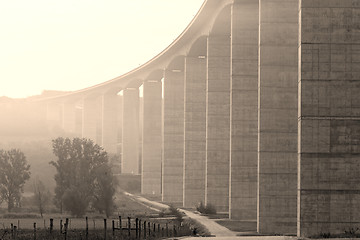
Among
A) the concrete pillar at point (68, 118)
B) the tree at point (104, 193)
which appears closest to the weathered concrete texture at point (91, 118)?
the concrete pillar at point (68, 118)

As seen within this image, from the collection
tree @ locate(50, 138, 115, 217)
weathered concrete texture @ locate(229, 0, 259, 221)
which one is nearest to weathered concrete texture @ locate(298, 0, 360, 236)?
weathered concrete texture @ locate(229, 0, 259, 221)

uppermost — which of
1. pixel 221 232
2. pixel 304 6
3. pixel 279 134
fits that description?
pixel 304 6

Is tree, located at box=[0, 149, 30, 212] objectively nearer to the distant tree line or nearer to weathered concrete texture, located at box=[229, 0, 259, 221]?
the distant tree line

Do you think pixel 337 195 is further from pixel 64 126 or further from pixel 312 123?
pixel 64 126

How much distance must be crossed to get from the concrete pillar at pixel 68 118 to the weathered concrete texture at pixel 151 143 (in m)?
56.1

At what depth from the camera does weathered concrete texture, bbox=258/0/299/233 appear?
171ft

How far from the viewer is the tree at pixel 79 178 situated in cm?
6931

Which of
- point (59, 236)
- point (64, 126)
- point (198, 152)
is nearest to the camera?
point (59, 236)

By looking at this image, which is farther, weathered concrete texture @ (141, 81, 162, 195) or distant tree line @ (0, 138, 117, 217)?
weathered concrete texture @ (141, 81, 162, 195)

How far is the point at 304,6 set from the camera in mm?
42250

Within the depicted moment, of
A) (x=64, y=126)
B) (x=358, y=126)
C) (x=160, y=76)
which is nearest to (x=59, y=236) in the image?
(x=358, y=126)

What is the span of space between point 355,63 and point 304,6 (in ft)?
13.4

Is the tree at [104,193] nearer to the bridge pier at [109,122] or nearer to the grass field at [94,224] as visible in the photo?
the grass field at [94,224]

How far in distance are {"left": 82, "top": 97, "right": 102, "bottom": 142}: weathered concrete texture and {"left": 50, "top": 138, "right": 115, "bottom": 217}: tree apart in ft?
216
